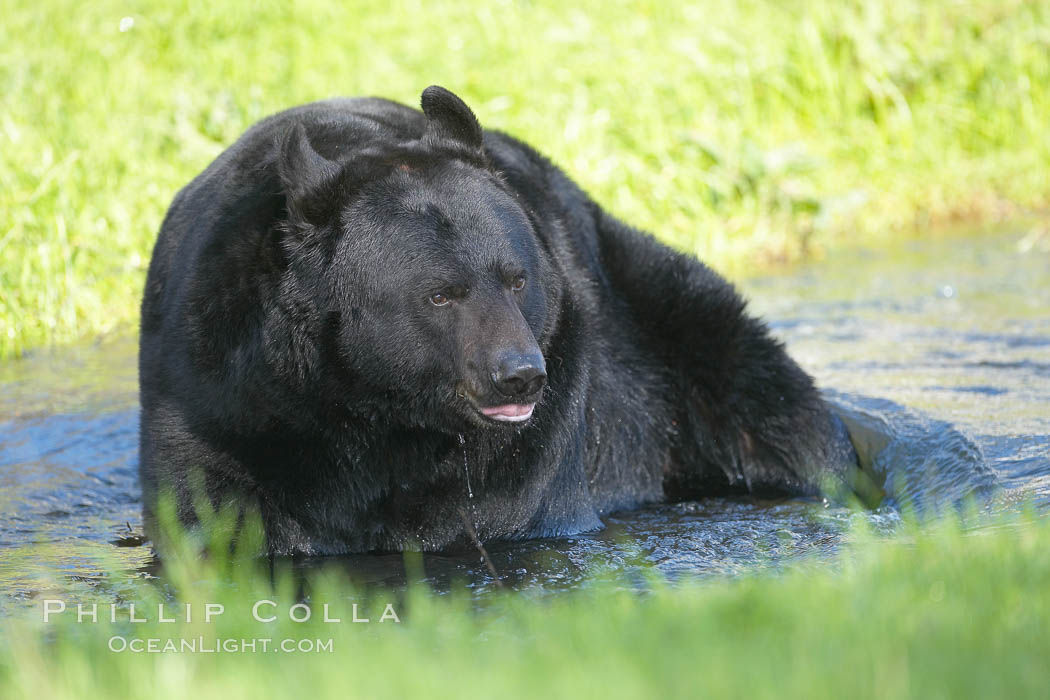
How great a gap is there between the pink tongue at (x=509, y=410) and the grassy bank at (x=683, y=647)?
73cm

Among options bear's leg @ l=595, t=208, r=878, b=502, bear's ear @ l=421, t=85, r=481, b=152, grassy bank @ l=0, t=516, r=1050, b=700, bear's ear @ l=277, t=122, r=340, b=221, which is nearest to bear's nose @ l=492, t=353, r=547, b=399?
grassy bank @ l=0, t=516, r=1050, b=700

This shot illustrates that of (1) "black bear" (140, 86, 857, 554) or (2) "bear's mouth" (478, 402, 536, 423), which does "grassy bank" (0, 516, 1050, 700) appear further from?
(1) "black bear" (140, 86, 857, 554)

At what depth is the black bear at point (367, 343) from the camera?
13.1 feet

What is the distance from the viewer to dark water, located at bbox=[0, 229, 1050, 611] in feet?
14.2

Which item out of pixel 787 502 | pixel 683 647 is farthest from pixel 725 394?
pixel 683 647

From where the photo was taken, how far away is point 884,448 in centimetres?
590

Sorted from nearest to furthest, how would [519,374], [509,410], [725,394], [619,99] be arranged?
[519,374], [509,410], [725,394], [619,99]

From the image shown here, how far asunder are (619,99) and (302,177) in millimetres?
7395

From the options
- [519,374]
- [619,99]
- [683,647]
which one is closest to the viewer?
[683,647]

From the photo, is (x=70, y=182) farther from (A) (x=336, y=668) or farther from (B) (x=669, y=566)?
(A) (x=336, y=668)

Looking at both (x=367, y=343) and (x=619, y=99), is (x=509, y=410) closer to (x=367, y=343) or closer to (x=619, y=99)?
(x=367, y=343)

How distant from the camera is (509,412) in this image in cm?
393

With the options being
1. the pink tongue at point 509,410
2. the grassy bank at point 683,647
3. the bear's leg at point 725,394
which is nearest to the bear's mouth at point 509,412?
the pink tongue at point 509,410

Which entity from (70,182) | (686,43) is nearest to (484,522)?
(70,182)
